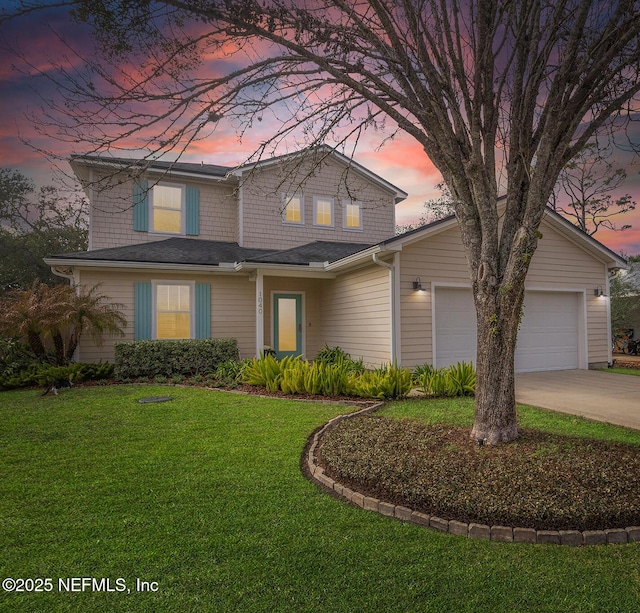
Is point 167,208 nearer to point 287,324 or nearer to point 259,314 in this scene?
point 259,314

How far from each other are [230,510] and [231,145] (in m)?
4.68

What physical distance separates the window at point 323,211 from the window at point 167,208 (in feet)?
13.8

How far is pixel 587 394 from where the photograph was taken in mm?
7457

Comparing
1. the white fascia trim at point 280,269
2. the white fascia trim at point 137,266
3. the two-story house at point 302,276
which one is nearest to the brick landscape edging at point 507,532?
the two-story house at point 302,276

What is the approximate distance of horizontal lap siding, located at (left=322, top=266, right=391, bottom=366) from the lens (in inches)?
372

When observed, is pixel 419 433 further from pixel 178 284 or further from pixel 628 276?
pixel 628 276

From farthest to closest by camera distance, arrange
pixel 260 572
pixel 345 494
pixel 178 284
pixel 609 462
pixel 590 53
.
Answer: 1. pixel 178 284
2. pixel 590 53
3. pixel 609 462
4. pixel 345 494
5. pixel 260 572

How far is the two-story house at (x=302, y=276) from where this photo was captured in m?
9.47

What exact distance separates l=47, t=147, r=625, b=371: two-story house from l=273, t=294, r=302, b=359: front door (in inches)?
1.3

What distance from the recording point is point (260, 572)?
2.28 meters

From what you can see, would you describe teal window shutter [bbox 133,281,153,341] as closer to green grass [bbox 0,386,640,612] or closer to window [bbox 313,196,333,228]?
window [bbox 313,196,333,228]

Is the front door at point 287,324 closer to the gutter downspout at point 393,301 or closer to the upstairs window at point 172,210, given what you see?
the upstairs window at point 172,210

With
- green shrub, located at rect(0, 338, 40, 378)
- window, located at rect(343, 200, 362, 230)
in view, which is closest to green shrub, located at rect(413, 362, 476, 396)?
window, located at rect(343, 200, 362, 230)

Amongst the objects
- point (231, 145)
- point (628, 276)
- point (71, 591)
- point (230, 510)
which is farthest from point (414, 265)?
point (628, 276)
